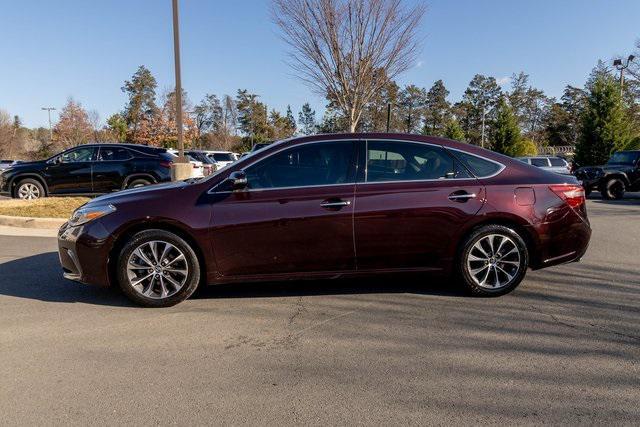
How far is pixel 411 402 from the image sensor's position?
2957 millimetres

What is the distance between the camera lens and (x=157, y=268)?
4676mm

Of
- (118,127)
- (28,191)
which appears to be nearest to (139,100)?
(118,127)

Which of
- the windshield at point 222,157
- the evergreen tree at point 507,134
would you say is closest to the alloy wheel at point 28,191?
the windshield at point 222,157

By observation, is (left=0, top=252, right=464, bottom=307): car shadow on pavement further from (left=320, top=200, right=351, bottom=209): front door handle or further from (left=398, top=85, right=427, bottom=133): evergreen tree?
(left=398, top=85, right=427, bottom=133): evergreen tree

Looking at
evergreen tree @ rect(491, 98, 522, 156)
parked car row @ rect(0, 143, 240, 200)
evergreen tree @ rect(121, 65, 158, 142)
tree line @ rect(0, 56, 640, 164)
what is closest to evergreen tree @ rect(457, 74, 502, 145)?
tree line @ rect(0, 56, 640, 164)

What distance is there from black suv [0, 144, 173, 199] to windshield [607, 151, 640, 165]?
49.6ft

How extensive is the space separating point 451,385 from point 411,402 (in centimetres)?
36

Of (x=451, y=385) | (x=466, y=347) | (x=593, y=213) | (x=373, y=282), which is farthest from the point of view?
(x=593, y=213)

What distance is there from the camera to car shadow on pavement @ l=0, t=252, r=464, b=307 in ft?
16.7

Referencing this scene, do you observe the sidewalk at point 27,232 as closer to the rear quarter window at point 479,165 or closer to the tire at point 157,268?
the tire at point 157,268

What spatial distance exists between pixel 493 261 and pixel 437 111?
58.8 m

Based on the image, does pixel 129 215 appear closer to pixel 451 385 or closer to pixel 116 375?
pixel 116 375

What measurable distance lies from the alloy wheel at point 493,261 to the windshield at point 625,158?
14854 millimetres

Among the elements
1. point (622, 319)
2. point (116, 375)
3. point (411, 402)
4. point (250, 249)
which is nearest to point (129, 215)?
point (250, 249)
